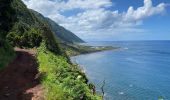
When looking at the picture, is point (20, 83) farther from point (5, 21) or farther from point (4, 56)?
point (5, 21)

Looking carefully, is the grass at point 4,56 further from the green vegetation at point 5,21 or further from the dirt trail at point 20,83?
the dirt trail at point 20,83

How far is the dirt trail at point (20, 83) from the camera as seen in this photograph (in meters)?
23.4

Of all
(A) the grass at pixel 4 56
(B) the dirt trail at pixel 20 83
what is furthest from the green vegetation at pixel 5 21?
(B) the dirt trail at pixel 20 83

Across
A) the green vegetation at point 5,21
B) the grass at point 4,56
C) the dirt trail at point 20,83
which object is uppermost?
the green vegetation at point 5,21

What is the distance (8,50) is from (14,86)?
844 inches

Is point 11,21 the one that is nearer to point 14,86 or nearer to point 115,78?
point 14,86

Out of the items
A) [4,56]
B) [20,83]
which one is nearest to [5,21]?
[4,56]

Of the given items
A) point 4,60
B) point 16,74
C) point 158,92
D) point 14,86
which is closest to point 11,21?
point 4,60

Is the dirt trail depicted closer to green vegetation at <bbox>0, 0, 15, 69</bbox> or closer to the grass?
the grass

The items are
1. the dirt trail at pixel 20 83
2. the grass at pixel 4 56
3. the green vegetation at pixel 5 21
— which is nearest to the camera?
the dirt trail at pixel 20 83

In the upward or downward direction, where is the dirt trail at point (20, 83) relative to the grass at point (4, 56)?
downward

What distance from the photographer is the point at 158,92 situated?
105 meters

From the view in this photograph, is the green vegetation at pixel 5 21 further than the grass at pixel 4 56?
Yes

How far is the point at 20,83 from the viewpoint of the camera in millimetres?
28344
